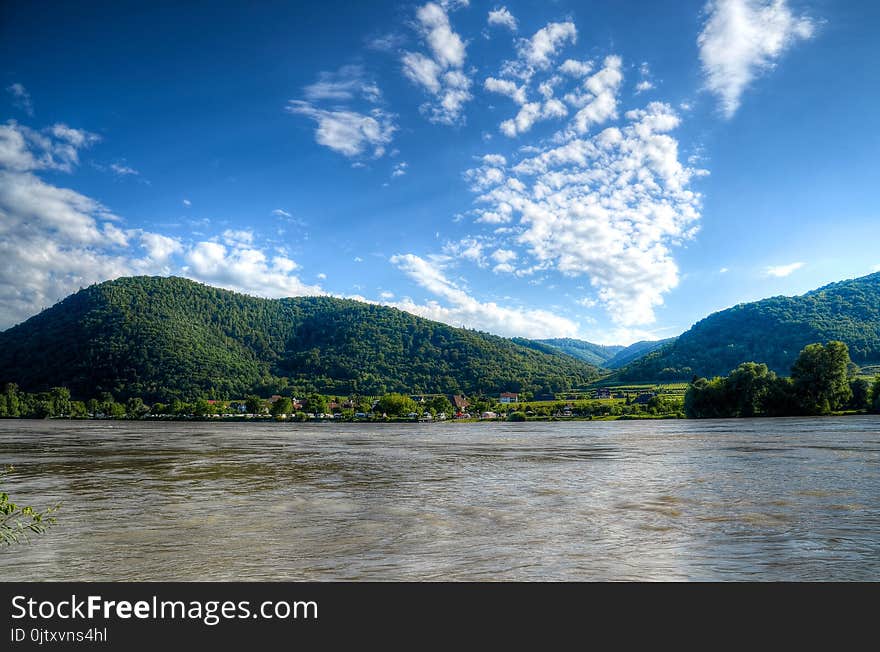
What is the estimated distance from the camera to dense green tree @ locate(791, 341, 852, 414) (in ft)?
266

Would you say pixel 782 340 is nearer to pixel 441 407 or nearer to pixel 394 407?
pixel 441 407

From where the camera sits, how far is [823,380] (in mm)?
81250

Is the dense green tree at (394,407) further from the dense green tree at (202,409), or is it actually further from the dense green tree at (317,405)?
the dense green tree at (202,409)

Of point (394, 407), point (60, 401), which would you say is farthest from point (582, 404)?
point (60, 401)

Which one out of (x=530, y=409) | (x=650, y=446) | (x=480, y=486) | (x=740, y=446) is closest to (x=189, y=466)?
(x=480, y=486)

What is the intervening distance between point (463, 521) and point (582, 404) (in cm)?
11494

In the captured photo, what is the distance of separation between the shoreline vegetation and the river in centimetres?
6247

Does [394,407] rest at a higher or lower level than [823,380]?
lower

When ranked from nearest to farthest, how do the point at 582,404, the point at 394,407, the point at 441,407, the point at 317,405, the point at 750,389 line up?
1. the point at 750,389
2. the point at 582,404
3. the point at 394,407
4. the point at 441,407
5. the point at 317,405

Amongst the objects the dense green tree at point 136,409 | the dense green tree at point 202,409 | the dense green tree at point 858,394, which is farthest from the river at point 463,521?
the dense green tree at point 136,409

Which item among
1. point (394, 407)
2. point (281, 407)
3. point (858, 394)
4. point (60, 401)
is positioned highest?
point (60, 401)

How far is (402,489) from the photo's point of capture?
73.5ft
